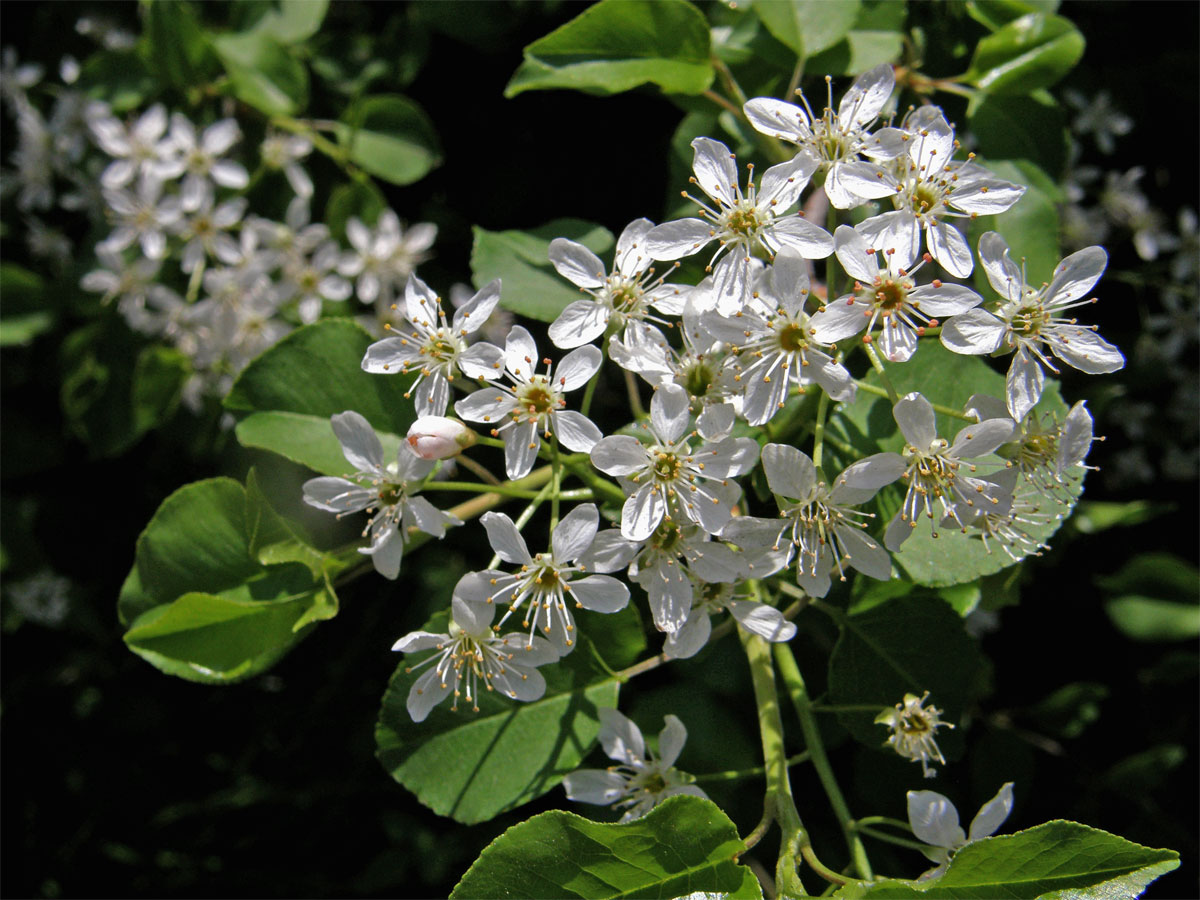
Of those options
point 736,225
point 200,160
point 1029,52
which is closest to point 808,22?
point 1029,52

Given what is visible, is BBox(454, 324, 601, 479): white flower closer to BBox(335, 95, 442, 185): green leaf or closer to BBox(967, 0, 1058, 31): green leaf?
BBox(335, 95, 442, 185): green leaf

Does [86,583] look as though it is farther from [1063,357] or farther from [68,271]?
[1063,357]

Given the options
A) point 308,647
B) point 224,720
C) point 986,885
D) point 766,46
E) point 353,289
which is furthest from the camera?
point 224,720

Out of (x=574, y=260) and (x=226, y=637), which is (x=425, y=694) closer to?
(x=226, y=637)

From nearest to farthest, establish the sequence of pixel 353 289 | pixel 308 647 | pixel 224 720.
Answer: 1. pixel 353 289
2. pixel 308 647
3. pixel 224 720

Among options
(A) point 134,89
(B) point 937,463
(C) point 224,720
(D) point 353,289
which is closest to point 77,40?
(A) point 134,89

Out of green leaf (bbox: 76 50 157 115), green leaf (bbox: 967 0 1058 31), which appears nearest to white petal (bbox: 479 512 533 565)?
green leaf (bbox: 967 0 1058 31)
